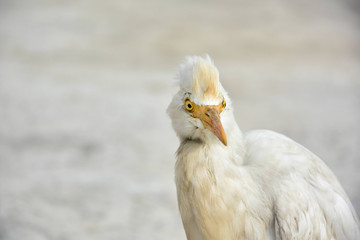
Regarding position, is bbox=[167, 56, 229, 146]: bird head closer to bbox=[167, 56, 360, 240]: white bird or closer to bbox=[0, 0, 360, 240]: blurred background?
bbox=[167, 56, 360, 240]: white bird

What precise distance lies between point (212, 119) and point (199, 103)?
0.37 ft

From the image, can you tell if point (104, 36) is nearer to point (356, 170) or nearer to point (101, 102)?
point (101, 102)

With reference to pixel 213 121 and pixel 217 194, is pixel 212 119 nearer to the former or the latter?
pixel 213 121

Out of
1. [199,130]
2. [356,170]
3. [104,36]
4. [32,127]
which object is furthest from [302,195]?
[104,36]

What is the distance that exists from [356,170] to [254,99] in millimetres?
2796

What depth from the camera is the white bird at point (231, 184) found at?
2609mm

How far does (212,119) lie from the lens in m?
2.49

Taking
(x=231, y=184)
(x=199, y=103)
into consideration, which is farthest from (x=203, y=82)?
(x=231, y=184)

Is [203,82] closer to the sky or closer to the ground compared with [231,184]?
closer to the sky

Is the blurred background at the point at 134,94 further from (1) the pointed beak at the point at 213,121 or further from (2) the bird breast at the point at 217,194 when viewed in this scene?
(1) the pointed beak at the point at 213,121

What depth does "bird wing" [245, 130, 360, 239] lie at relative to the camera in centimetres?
269

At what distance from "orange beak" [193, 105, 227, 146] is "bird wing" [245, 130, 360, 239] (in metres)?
0.45

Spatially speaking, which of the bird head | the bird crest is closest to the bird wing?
the bird head

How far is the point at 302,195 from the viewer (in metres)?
2.73
